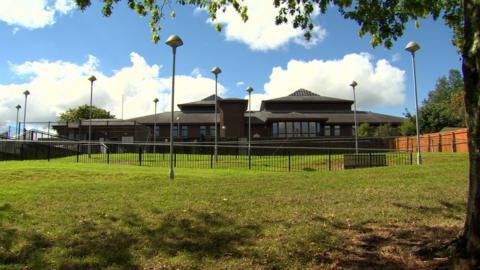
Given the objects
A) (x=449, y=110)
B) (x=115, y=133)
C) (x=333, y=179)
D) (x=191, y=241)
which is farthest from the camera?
(x=449, y=110)

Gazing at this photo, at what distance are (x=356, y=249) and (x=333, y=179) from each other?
664 centimetres

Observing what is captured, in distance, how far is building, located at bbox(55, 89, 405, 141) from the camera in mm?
48906

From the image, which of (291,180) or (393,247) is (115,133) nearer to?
(291,180)

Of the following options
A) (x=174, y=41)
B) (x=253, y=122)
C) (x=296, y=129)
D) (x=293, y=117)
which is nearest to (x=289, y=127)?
(x=296, y=129)

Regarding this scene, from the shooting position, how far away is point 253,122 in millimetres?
54344

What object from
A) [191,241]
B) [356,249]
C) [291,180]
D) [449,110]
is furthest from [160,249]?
[449,110]

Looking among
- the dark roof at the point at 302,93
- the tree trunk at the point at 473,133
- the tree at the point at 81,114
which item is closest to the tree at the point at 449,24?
the tree trunk at the point at 473,133

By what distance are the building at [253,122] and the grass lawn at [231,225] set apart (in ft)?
117

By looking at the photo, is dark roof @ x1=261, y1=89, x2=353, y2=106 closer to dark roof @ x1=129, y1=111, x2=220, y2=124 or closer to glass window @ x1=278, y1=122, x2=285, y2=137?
glass window @ x1=278, y1=122, x2=285, y2=137

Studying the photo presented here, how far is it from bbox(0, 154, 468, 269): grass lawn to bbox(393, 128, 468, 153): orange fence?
25289mm

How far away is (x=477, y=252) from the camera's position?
15.1ft

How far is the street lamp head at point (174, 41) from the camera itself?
13.7 m

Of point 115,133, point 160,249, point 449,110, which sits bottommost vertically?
point 160,249

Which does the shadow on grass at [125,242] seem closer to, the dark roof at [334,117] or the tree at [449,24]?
the tree at [449,24]
